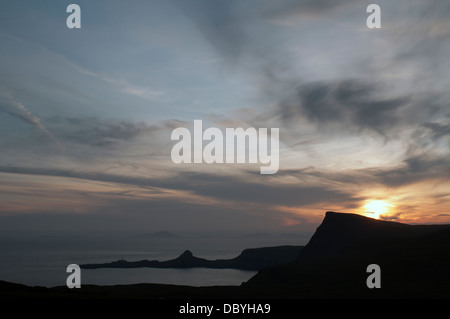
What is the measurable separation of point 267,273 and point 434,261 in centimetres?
6163

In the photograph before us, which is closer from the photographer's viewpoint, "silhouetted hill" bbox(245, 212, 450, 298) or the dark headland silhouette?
the dark headland silhouette

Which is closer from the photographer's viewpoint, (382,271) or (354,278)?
(354,278)

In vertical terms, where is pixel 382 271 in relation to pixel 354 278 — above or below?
above

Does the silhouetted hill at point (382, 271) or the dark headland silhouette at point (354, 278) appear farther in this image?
the silhouetted hill at point (382, 271)

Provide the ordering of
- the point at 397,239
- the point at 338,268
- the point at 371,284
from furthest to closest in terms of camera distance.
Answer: the point at 397,239 < the point at 338,268 < the point at 371,284
